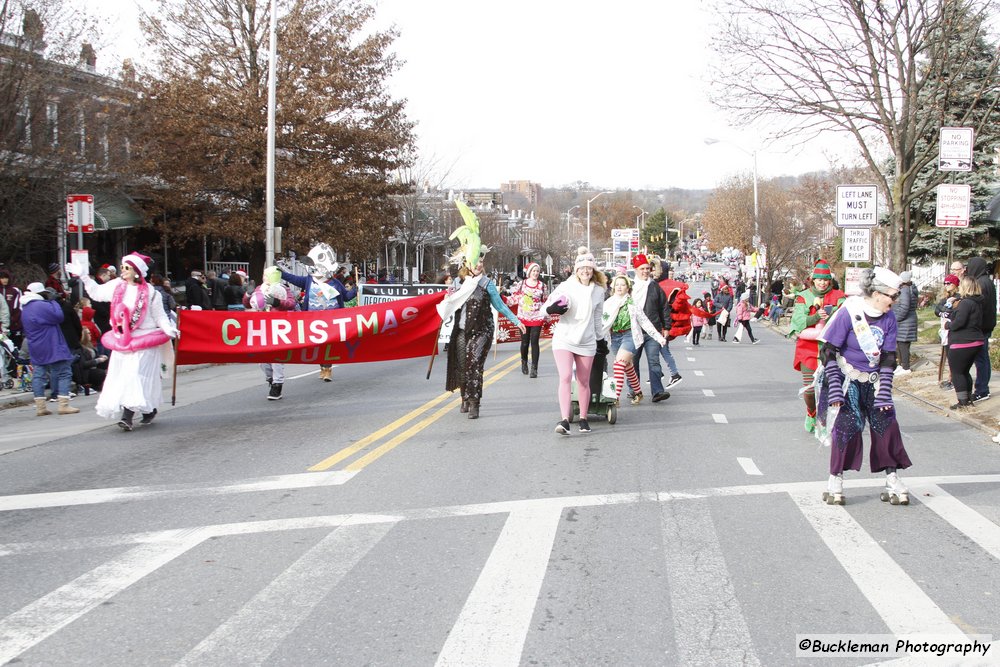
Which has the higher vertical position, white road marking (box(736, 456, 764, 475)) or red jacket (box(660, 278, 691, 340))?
red jacket (box(660, 278, 691, 340))

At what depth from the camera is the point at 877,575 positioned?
5402 millimetres

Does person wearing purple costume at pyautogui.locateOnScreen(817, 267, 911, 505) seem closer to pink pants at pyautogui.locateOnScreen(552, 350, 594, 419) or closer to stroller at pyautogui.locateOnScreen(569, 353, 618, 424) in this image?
pink pants at pyautogui.locateOnScreen(552, 350, 594, 419)

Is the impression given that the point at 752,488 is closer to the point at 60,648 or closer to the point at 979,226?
the point at 60,648

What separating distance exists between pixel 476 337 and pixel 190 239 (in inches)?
936

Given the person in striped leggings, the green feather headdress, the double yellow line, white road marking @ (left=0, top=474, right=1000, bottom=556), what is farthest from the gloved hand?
white road marking @ (left=0, top=474, right=1000, bottom=556)

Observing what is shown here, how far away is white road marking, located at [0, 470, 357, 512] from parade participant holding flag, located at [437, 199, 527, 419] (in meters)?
3.48

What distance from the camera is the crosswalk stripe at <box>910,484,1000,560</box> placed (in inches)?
243

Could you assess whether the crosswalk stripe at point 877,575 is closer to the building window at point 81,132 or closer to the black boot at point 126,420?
the black boot at point 126,420

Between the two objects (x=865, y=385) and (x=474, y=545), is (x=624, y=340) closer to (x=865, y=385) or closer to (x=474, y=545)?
(x=865, y=385)

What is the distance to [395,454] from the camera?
892 cm

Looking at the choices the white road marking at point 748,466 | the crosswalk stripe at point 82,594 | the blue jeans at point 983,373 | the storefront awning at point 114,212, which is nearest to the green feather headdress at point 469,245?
the white road marking at point 748,466

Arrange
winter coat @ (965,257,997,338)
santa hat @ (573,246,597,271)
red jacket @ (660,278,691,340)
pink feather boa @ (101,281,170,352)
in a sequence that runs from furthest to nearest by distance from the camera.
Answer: red jacket @ (660,278,691,340), winter coat @ (965,257,997,338), pink feather boa @ (101,281,170,352), santa hat @ (573,246,597,271)

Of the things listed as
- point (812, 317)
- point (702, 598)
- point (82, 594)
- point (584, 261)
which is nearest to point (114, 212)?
point (584, 261)

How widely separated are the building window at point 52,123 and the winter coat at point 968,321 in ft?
60.5
